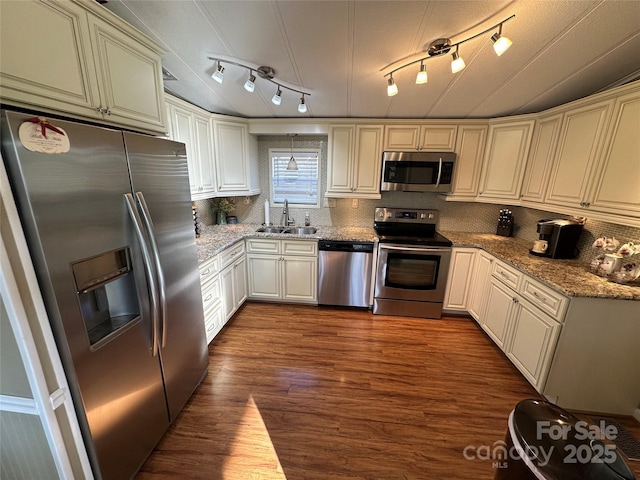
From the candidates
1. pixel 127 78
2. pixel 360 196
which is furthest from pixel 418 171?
pixel 127 78

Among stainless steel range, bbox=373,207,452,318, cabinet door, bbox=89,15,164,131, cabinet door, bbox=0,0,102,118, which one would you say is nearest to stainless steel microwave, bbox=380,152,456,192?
stainless steel range, bbox=373,207,452,318

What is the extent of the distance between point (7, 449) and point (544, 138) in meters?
4.28

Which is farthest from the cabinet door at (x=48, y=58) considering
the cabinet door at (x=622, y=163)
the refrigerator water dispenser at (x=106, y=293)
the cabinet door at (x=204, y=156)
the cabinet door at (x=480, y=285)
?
the cabinet door at (x=480, y=285)

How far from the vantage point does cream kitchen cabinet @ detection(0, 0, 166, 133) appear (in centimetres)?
92

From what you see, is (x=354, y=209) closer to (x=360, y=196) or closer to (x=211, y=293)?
(x=360, y=196)

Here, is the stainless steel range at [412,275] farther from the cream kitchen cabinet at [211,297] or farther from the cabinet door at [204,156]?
the cabinet door at [204,156]

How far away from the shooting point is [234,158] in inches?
122

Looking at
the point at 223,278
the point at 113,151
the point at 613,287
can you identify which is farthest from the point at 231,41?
the point at 613,287

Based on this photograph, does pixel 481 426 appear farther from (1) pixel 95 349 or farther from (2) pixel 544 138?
(2) pixel 544 138

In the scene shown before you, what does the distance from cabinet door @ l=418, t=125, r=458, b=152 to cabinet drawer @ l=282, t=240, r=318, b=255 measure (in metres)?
1.77

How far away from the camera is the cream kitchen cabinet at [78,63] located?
3.00ft

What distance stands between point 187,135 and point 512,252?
11.3 ft

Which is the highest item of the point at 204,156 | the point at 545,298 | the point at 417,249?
the point at 204,156

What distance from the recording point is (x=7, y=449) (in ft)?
3.53
